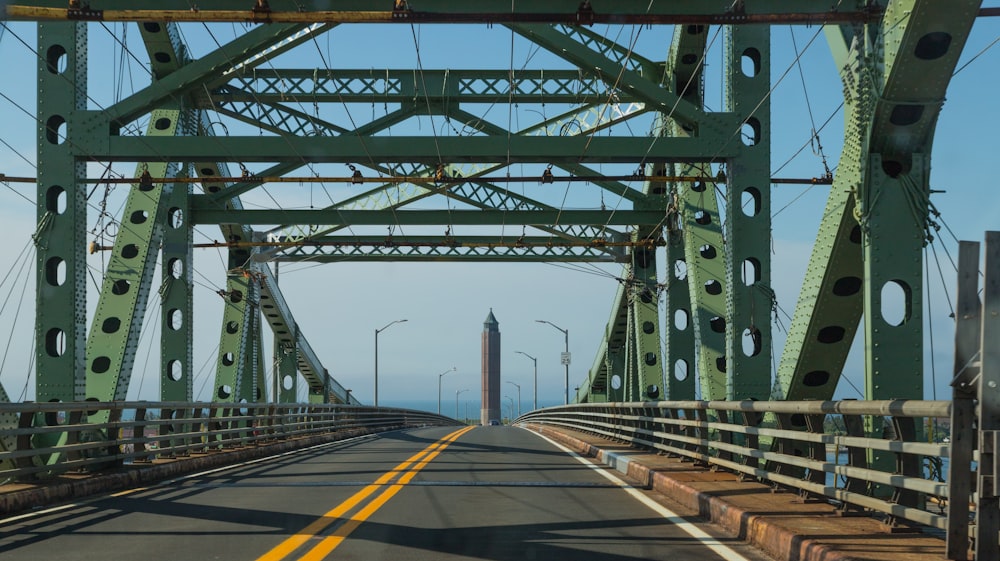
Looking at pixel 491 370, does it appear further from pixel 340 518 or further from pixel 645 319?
pixel 340 518

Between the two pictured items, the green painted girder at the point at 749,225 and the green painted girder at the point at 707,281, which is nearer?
the green painted girder at the point at 749,225

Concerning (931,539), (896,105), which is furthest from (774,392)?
(931,539)

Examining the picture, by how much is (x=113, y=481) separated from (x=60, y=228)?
18.2ft

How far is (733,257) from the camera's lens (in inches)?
770

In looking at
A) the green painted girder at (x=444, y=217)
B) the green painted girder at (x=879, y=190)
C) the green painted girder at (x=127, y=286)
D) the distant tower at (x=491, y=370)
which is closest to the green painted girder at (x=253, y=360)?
the green painted girder at (x=444, y=217)

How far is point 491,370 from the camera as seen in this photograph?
170125 millimetres

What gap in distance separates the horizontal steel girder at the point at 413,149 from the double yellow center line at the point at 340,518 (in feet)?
19.9

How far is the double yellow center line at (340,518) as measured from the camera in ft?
30.0

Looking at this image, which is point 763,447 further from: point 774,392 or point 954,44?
point 954,44

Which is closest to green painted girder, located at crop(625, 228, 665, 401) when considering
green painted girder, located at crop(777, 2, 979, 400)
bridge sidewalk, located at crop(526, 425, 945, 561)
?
bridge sidewalk, located at crop(526, 425, 945, 561)

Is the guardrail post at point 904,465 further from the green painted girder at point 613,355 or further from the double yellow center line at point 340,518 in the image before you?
the green painted girder at point 613,355

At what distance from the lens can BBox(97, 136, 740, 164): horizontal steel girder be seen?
20875 millimetres

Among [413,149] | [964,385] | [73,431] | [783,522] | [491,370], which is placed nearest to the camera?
[964,385]

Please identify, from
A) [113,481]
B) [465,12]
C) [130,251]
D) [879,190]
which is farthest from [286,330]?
[879,190]
